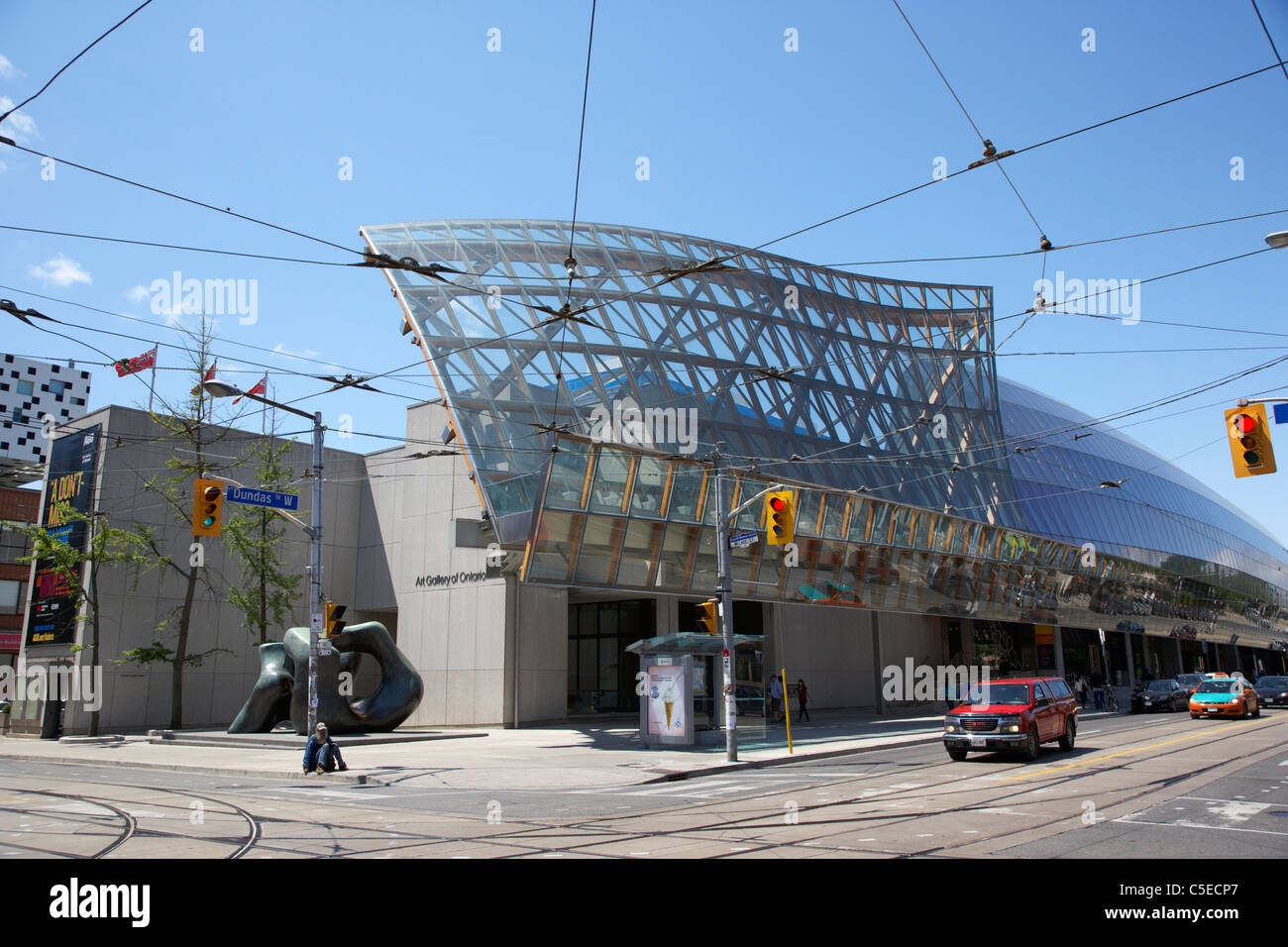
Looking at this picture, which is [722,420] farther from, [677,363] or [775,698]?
[775,698]

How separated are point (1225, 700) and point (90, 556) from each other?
149 feet

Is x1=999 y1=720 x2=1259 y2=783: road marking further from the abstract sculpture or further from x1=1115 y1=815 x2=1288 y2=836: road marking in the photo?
the abstract sculpture

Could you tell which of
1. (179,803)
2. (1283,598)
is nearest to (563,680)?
(179,803)

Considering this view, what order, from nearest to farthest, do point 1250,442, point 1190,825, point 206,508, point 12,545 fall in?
point 1190,825 < point 1250,442 < point 206,508 < point 12,545

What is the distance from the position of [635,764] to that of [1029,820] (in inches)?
480

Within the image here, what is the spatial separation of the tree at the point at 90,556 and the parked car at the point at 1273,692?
169 feet

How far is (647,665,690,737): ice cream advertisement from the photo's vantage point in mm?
25906

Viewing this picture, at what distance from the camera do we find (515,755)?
25734mm

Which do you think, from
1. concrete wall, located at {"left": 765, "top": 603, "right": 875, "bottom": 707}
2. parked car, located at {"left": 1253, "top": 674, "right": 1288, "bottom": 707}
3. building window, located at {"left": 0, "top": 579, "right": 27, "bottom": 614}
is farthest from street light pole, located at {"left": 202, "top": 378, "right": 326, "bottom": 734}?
building window, located at {"left": 0, "top": 579, "right": 27, "bottom": 614}

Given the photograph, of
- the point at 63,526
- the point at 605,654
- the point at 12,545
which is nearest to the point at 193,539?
the point at 63,526

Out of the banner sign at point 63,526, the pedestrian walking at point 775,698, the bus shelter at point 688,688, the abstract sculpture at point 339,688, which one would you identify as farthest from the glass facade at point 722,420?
the banner sign at point 63,526

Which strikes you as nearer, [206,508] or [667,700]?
[206,508]

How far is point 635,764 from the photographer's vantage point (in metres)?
22.2
